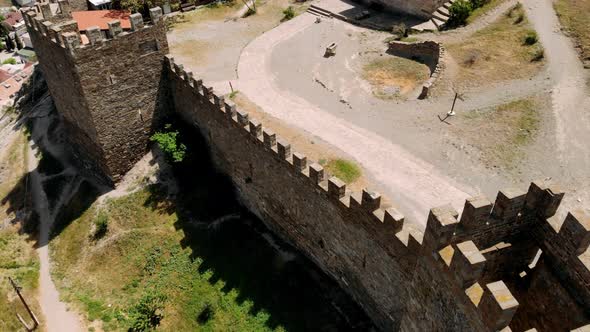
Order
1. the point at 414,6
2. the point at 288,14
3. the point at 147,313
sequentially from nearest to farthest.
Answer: the point at 147,313
the point at 414,6
the point at 288,14

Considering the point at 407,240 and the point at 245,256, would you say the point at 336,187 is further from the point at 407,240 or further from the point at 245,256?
the point at 245,256

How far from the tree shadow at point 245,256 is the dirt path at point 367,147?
4.69m

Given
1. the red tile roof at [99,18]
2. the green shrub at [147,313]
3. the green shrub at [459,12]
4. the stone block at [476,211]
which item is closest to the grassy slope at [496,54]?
the green shrub at [459,12]

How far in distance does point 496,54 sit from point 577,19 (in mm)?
7435

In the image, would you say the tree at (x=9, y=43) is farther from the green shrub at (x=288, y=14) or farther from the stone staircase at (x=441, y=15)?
the stone staircase at (x=441, y=15)

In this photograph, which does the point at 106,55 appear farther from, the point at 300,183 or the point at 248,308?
the point at 248,308

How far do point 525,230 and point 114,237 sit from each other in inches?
758

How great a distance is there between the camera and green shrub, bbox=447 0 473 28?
34.6m

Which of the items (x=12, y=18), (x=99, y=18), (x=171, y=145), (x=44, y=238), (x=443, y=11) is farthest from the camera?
(x=12, y=18)

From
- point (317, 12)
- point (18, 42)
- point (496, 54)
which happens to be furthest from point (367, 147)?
point (18, 42)

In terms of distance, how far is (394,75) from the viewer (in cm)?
3122

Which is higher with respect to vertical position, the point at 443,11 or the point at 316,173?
the point at 316,173

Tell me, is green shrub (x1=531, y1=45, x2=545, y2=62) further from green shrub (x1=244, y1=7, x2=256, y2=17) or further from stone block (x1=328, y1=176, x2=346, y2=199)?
green shrub (x1=244, y1=7, x2=256, y2=17)

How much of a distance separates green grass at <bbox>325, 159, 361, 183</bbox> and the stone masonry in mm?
3340
